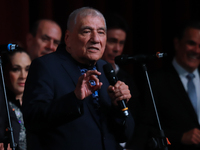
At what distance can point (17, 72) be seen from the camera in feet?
7.63

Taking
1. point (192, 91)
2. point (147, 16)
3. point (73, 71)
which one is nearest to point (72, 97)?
point (73, 71)

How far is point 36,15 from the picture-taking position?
297 centimetres

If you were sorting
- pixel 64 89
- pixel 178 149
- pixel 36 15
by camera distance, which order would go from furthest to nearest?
pixel 36 15
pixel 178 149
pixel 64 89

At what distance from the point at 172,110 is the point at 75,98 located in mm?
1399

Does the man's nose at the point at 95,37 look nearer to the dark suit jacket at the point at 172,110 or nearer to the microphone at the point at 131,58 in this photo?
the microphone at the point at 131,58

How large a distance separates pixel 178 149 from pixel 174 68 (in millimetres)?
714

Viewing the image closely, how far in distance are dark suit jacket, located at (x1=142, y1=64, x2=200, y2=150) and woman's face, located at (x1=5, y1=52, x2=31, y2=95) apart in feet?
3.25

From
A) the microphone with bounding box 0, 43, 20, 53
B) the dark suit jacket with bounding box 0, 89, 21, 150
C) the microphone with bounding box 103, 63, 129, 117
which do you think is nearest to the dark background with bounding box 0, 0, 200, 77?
the dark suit jacket with bounding box 0, 89, 21, 150

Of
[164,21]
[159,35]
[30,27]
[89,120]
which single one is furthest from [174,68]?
[89,120]

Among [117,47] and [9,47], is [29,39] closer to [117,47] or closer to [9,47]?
[117,47]

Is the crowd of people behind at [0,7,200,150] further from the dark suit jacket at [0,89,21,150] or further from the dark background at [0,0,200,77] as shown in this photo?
the dark background at [0,0,200,77]

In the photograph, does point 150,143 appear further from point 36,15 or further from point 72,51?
point 36,15

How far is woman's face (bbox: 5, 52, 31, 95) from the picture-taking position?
7.51ft

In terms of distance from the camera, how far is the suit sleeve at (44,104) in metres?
1.42
